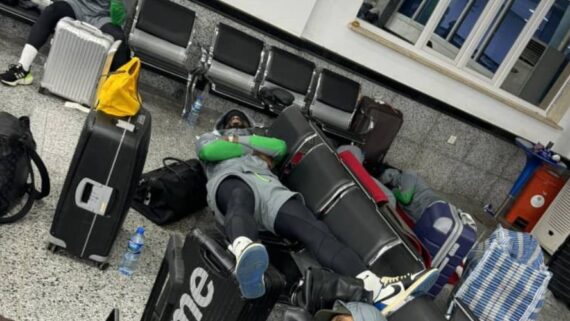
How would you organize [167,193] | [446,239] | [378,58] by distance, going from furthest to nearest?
[378,58], [446,239], [167,193]

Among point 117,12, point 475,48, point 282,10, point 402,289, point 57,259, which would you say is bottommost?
point 57,259

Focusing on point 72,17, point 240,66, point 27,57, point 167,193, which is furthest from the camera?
point 240,66

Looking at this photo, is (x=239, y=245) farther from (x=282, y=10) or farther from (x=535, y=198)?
(x=535, y=198)

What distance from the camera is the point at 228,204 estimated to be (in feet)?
7.56

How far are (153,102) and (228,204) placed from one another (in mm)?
2283

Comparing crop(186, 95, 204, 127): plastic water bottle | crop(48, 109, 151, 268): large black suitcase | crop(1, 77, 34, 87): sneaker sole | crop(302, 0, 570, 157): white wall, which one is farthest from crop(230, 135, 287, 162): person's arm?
crop(302, 0, 570, 157): white wall

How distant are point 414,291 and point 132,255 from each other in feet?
4.01

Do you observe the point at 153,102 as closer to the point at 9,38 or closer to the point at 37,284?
the point at 9,38

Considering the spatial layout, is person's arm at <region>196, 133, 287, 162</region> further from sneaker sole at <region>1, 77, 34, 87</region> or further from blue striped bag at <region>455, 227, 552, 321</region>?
sneaker sole at <region>1, 77, 34, 87</region>

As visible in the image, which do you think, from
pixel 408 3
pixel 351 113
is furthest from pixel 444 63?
pixel 351 113

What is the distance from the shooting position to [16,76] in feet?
11.3

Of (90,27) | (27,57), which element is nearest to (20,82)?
(27,57)

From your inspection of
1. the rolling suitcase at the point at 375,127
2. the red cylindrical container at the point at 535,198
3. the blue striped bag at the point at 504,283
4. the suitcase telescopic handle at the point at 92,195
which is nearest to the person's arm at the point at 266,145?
the suitcase telescopic handle at the point at 92,195

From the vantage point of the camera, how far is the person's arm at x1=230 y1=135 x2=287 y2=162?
271 centimetres
